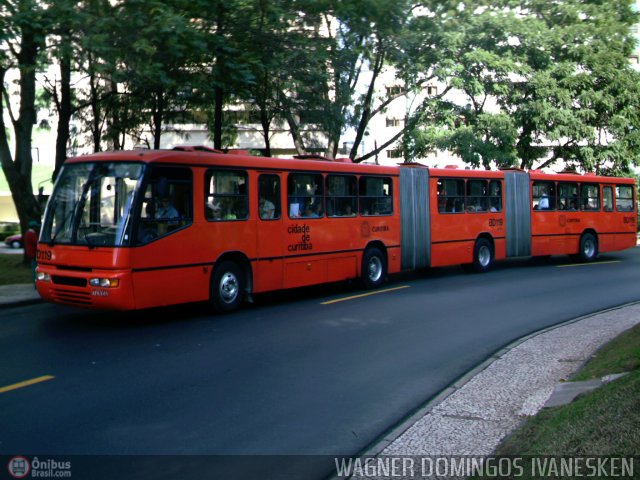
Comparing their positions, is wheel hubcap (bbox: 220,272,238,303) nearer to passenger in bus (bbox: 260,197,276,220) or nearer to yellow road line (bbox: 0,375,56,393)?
passenger in bus (bbox: 260,197,276,220)

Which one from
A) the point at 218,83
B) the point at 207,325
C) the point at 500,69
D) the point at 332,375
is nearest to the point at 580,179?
the point at 500,69

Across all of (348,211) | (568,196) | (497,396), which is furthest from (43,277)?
(568,196)

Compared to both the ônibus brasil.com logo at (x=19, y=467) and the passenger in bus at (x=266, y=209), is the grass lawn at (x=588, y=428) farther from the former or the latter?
the passenger in bus at (x=266, y=209)

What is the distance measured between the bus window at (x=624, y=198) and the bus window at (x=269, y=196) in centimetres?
1548

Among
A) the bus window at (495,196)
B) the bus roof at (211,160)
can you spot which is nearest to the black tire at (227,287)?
the bus roof at (211,160)

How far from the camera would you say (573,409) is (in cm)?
566

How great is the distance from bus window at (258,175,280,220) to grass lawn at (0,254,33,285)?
7088mm

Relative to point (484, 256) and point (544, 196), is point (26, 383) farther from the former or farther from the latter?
point (544, 196)

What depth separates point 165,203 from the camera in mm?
11805

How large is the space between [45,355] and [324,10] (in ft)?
29.8

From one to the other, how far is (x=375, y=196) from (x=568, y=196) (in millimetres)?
9245

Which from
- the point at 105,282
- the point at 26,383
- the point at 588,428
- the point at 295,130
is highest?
the point at 295,130

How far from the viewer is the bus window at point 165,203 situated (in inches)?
449

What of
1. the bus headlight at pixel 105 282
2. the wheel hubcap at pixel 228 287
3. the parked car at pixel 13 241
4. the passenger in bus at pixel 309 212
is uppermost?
the passenger in bus at pixel 309 212
